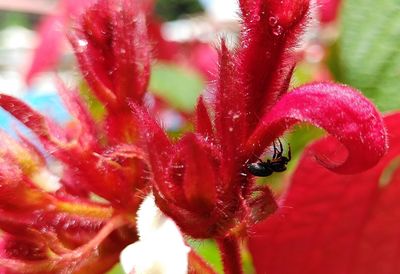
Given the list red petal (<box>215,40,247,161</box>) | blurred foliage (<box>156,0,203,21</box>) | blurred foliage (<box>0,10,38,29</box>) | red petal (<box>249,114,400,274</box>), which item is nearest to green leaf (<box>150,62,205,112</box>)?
red petal (<box>249,114,400,274</box>)

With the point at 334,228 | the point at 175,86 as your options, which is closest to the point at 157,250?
the point at 334,228

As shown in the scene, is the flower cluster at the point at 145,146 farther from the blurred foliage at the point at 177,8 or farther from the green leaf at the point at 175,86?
the blurred foliage at the point at 177,8

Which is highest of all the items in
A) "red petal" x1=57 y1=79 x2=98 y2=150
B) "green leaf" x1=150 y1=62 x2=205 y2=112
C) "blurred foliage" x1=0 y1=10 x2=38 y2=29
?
"red petal" x1=57 y1=79 x2=98 y2=150

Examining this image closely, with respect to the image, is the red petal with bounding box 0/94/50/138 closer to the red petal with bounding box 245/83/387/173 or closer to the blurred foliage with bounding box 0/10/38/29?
the red petal with bounding box 245/83/387/173

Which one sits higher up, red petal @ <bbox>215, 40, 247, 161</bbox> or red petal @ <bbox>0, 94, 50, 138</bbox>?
red petal @ <bbox>215, 40, 247, 161</bbox>

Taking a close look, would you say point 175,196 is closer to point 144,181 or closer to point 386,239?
point 144,181

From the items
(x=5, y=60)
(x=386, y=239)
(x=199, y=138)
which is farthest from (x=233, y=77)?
(x=5, y=60)
